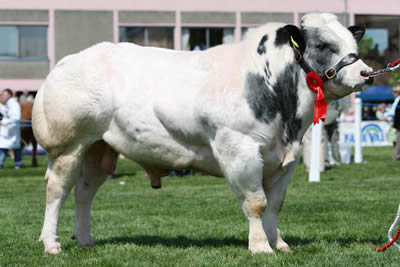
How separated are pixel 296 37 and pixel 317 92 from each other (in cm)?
49

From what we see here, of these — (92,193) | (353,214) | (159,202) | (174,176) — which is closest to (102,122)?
(92,193)

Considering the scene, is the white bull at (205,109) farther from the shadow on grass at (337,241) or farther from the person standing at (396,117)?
the person standing at (396,117)

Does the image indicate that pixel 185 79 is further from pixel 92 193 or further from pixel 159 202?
pixel 159 202

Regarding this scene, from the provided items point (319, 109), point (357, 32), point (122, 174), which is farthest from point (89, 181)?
point (122, 174)

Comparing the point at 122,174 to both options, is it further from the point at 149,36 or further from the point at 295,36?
the point at 149,36

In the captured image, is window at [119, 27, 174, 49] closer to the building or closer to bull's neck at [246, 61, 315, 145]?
the building

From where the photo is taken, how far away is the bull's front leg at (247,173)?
19.1 ft

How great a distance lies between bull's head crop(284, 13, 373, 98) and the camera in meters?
5.66

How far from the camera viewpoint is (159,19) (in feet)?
136

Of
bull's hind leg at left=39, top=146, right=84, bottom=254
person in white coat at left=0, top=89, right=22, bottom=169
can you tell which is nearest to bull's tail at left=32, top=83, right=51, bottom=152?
bull's hind leg at left=39, top=146, right=84, bottom=254

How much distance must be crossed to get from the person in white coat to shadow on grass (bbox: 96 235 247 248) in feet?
41.6

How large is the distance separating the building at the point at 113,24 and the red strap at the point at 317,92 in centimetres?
3458

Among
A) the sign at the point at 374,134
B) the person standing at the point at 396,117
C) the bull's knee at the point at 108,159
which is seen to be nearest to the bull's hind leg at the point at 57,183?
the bull's knee at the point at 108,159

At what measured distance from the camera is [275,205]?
20.4ft
